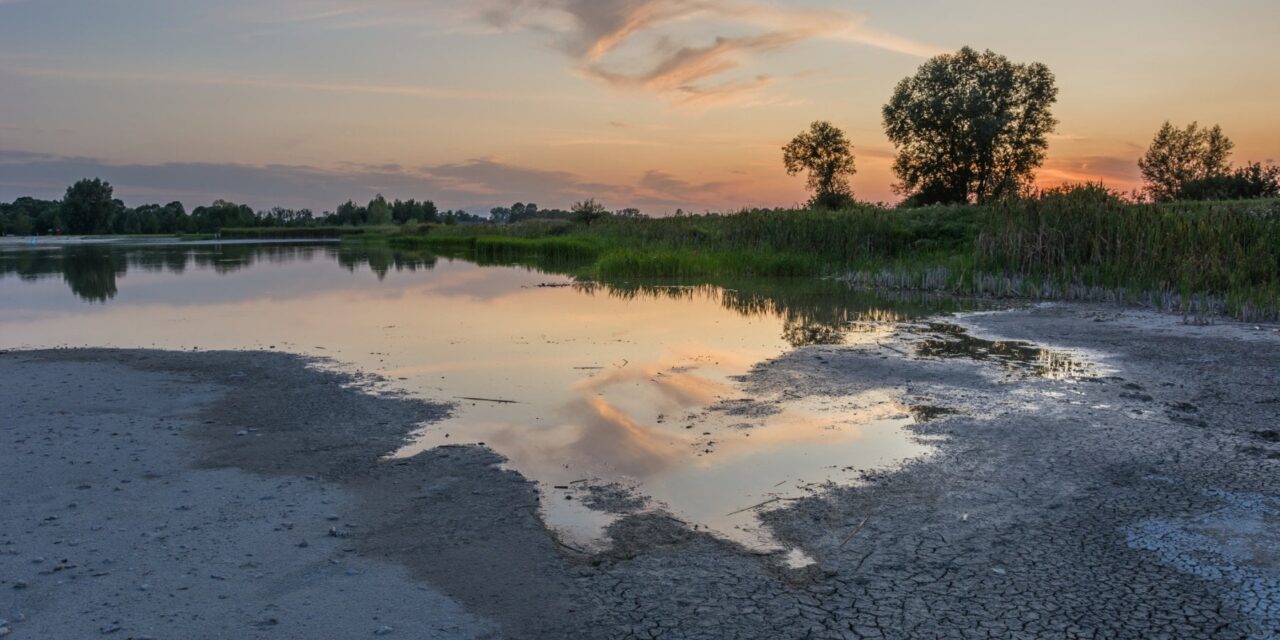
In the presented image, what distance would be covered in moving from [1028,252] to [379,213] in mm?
116883

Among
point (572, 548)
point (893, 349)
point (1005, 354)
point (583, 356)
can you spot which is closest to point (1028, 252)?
point (1005, 354)

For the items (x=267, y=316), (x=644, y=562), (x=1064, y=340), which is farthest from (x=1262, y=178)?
(x=644, y=562)

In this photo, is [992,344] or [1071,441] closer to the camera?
[1071,441]

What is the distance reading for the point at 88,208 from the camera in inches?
4535

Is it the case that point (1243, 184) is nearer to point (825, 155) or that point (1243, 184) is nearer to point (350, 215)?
point (825, 155)

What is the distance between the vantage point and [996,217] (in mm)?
21109

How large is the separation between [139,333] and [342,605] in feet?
40.3

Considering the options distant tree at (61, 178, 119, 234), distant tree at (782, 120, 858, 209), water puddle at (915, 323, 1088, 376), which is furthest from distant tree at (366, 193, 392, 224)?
water puddle at (915, 323, 1088, 376)

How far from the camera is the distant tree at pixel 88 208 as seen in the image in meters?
115

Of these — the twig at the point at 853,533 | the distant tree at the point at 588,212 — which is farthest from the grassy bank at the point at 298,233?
the twig at the point at 853,533

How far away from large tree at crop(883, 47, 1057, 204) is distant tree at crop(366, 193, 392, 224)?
88126 millimetres

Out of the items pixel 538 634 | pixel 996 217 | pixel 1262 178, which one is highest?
pixel 1262 178

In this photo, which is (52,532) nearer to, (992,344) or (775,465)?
(775,465)

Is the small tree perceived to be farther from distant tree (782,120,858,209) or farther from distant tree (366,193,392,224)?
distant tree (782,120,858,209)
